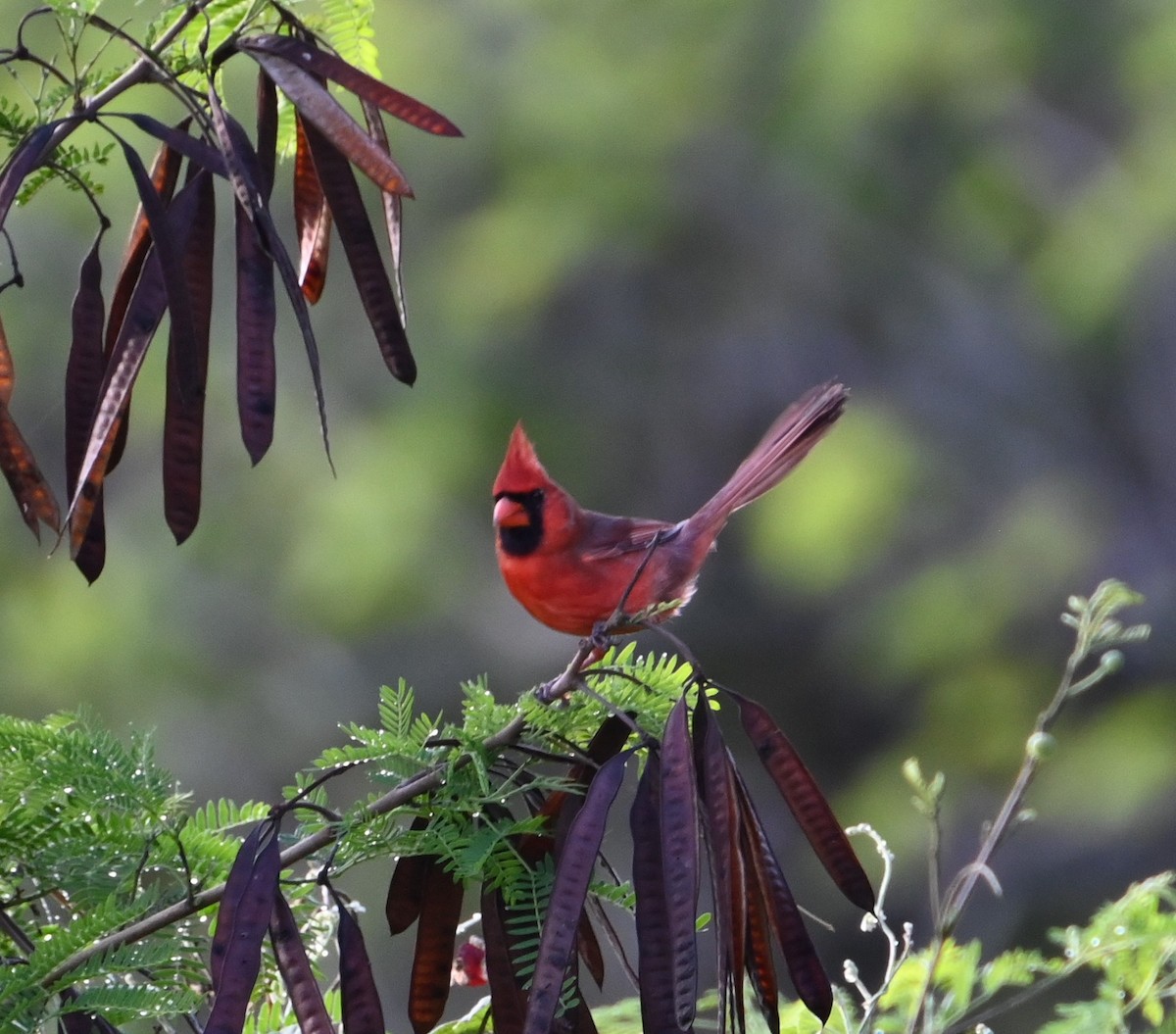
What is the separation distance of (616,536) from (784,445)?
285 mm

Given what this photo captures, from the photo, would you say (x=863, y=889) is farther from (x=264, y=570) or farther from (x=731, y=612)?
(x=264, y=570)

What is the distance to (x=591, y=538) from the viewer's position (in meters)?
2.27

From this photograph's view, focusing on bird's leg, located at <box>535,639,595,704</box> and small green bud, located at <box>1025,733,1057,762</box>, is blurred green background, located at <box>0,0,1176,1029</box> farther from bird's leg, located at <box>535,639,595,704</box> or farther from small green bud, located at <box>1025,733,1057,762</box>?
small green bud, located at <box>1025,733,1057,762</box>

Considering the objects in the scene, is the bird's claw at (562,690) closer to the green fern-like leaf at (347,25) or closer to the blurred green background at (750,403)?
the green fern-like leaf at (347,25)

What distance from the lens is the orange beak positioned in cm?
222

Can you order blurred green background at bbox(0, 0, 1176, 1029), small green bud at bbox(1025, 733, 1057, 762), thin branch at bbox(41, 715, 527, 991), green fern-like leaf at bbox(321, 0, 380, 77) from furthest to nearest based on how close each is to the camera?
1. blurred green background at bbox(0, 0, 1176, 1029)
2. green fern-like leaf at bbox(321, 0, 380, 77)
3. thin branch at bbox(41, 715, 527, 991)
4. small green bud at bbox(1025, 733, 1057, 762)

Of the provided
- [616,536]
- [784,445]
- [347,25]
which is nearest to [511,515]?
[616,536]

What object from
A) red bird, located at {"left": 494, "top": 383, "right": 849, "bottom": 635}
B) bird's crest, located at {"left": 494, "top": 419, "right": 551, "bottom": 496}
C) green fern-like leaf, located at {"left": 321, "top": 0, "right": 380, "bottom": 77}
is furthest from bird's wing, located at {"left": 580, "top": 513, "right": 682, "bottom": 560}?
green fern-like leaf, located at {"left": 321, "top": 0, "right": 380, "bottom": 77}

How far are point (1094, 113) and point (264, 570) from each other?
335 centimetres

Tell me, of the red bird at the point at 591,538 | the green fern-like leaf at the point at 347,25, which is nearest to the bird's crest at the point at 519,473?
the red bird at the point at 591,538

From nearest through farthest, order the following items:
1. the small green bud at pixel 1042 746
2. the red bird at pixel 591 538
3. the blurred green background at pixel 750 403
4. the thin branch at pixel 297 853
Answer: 1. the small green bud at pixel 1042 746
2. the thin branch at pixel 297 853
3. the red bird at pixel 591 538
4. the blurred green background at pixel 750 403

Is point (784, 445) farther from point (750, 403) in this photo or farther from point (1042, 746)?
point (750, 403)

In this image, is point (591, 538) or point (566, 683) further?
point (591, 538)

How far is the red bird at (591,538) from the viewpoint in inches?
85.7
